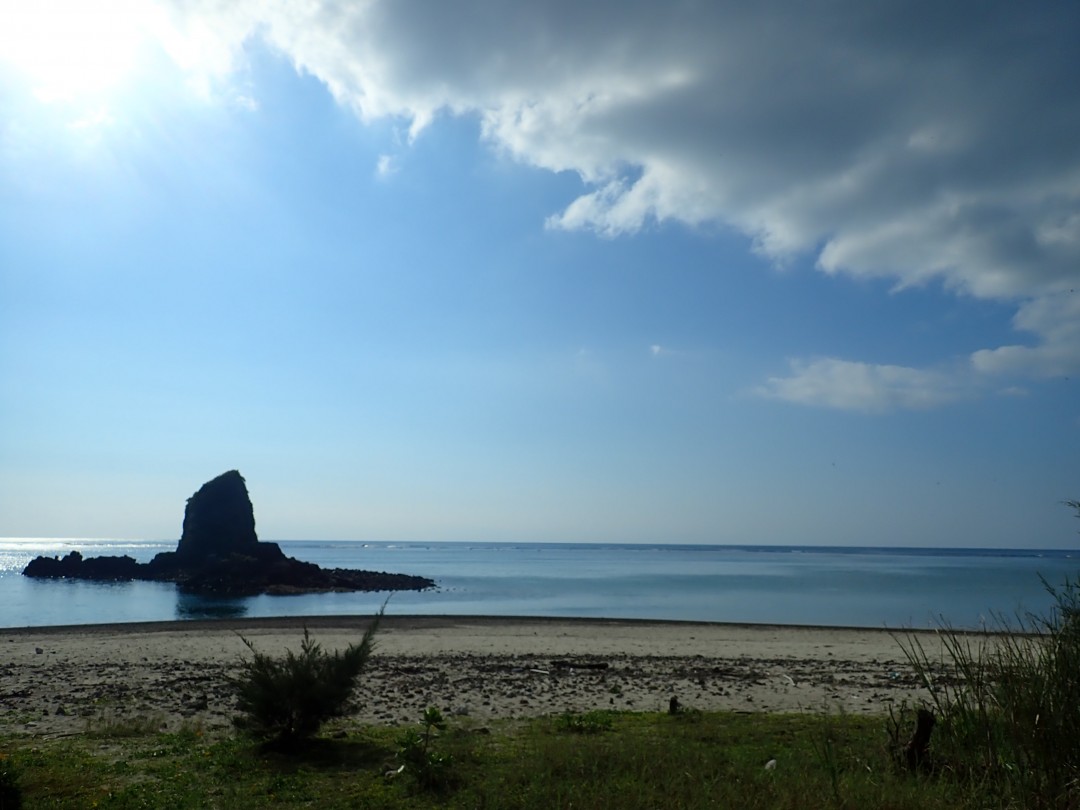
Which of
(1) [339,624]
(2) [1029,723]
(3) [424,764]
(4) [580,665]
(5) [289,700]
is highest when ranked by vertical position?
(2) [1029,723]

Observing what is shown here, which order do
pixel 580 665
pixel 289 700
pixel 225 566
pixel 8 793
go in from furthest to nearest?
1. pixel 225 566
2. pixel 580 665
3. pixel 289 700
4. pixel 8 793

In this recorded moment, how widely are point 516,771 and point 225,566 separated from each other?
8427 cm

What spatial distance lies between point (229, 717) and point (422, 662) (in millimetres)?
9183

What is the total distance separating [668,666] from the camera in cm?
2173

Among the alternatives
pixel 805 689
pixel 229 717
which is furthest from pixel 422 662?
pixel 805 689

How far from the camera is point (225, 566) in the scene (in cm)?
8381

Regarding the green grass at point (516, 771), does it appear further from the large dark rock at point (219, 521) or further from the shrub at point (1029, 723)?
the large dark rock at point (219, 521)

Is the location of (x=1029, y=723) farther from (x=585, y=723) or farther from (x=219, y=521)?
(x=219, y=521)

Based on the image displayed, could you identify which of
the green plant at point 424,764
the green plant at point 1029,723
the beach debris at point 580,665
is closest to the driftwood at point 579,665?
the beach debris at point 580,665

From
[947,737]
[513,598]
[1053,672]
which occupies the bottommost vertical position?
[513,598]

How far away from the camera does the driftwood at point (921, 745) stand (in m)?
8.32

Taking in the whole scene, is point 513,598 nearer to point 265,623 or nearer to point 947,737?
point 265,623

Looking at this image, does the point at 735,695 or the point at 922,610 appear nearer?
the point at 735,695

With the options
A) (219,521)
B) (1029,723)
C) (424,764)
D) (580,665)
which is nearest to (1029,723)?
(1029,723)
